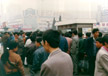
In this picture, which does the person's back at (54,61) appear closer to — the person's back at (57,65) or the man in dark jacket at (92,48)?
the person's back at (57,65)

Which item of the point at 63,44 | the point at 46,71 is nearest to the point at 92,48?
the point at 63,44

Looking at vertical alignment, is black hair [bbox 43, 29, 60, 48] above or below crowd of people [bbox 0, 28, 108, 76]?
above

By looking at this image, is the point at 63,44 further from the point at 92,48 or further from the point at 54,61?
the point at 54,61

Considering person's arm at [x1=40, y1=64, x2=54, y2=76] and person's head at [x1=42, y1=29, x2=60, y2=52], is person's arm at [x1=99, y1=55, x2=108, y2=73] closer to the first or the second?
person's head at [x1=42, y1=29, x2=60, y2=52]

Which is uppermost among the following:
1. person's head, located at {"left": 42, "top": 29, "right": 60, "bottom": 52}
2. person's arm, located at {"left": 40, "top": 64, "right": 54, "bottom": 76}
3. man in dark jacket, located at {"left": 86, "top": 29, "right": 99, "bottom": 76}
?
person's head, located at {"left": 42, "top": 29, "right": 60, "bottom": 52}

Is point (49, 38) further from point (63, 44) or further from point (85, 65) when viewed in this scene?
point (85, 65)

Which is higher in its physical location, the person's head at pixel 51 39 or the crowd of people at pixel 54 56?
the person's head at pixel 51 39

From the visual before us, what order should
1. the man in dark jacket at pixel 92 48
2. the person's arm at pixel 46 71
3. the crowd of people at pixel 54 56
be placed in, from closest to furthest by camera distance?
the person's arm at pixel 46 71, the crowd of people at pixel 54 56, the man in dark jacket at pixel 92 48

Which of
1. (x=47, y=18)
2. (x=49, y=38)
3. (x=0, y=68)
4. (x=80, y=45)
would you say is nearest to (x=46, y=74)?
(x=49, y=38)

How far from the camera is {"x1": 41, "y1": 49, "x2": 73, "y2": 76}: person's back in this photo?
4.45 ft

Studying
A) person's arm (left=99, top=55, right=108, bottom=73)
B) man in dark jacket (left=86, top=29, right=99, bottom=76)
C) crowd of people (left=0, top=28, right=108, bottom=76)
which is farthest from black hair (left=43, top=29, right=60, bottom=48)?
man in dark jacket (left=86, top=29, right=99, bottom=76)

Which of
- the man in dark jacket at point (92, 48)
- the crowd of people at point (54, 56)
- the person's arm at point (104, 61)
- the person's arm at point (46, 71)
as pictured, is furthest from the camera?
the man in dark jacket at point (92, 48)

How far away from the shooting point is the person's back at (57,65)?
1.36m

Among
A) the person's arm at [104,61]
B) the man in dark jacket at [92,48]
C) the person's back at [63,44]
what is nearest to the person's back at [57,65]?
the person's arm at [104,61]
